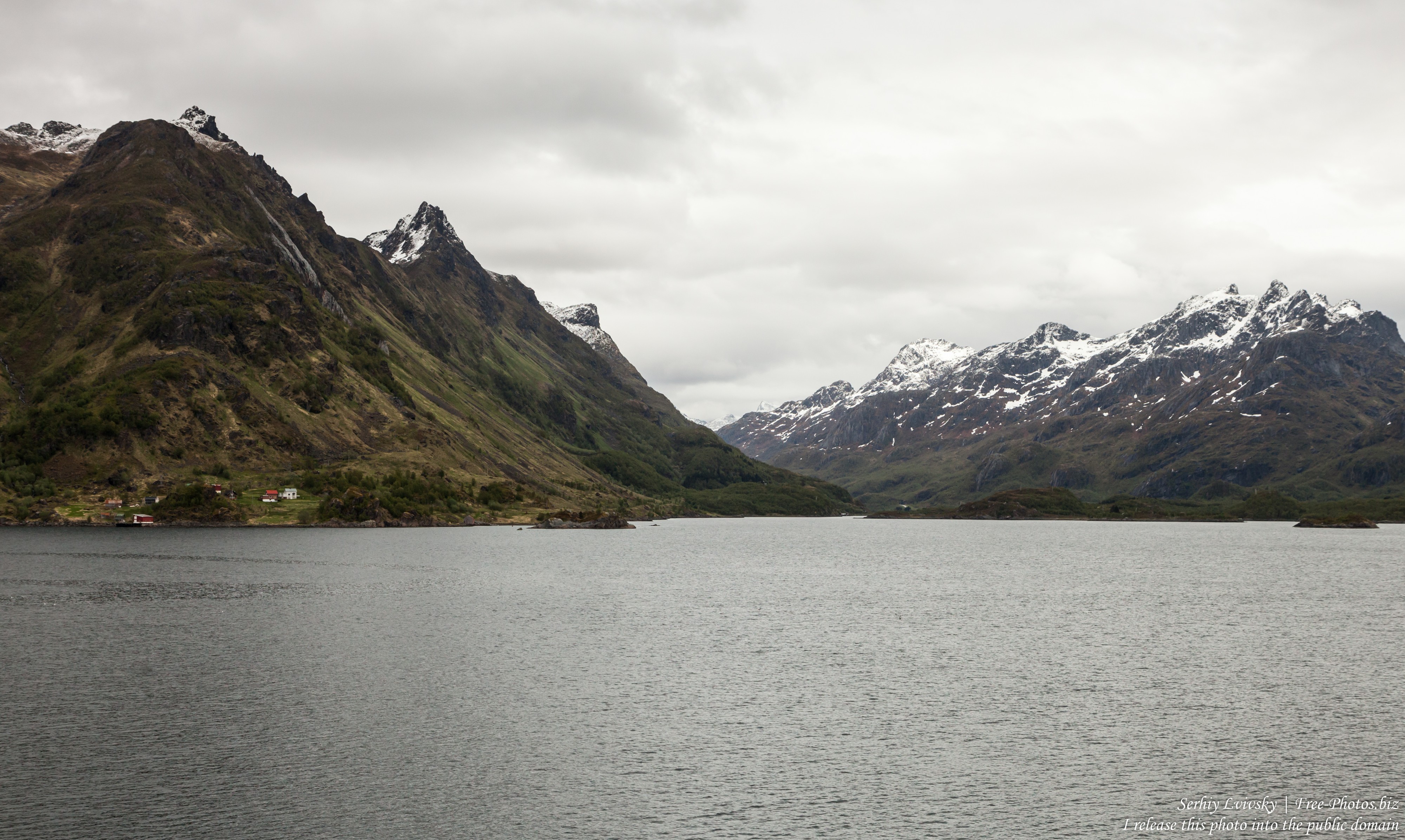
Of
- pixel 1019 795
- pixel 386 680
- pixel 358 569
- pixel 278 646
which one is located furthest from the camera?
pixel 358 569

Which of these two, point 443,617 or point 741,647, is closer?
point 741,647

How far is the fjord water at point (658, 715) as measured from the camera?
46031 millimetres

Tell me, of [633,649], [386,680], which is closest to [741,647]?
[633,649]

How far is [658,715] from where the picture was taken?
6550 centimetres

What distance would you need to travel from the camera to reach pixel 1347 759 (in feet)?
180

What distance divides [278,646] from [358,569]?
261ft

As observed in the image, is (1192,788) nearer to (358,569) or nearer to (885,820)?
(885,820)

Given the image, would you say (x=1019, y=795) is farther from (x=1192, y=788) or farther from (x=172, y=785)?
(x=172, y=785)

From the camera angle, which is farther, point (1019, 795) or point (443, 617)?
point (443, 617)

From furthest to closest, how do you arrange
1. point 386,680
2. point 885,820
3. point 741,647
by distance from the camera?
1. point 741,647
2. point 386,680
3. point 885,820

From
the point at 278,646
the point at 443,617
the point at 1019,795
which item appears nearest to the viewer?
the point at 1019,795

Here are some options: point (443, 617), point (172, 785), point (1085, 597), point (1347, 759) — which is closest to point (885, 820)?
point (1347, 759)

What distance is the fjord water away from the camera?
46031 mm

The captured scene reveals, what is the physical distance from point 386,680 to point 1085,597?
114 meters
